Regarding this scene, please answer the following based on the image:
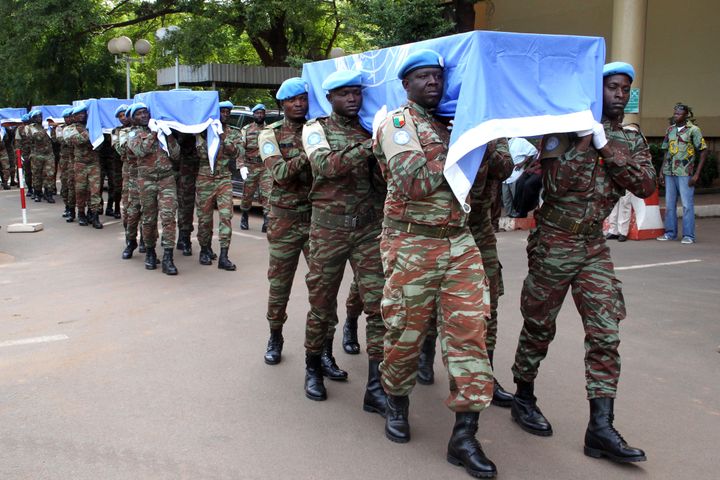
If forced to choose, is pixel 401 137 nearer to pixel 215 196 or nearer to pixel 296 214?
pixel 296 214

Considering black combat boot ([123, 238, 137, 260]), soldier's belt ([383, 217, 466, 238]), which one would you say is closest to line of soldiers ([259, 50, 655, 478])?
soldier's belt ([383, 217, 466, 238])

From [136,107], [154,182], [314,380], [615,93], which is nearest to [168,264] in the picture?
[154,182]

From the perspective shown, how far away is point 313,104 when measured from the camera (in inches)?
196

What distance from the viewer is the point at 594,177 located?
3.88m

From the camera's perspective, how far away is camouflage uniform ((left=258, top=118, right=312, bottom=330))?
4727mm

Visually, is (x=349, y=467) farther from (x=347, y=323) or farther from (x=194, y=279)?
(x=194, y=279)

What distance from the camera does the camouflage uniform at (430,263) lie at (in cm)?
351

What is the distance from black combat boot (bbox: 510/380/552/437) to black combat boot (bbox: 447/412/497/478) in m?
0.61

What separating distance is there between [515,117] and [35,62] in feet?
77.2

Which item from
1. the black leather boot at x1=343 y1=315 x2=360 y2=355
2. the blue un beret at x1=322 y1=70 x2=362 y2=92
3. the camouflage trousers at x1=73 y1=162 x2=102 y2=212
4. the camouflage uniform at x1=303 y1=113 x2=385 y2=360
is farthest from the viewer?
the camouflage trousers at x1=73 y1=162 x2=102 y2=212

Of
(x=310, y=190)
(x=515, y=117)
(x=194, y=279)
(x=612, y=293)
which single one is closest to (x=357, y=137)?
(x=310, y=190)

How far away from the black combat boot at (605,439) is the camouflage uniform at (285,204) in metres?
2.17

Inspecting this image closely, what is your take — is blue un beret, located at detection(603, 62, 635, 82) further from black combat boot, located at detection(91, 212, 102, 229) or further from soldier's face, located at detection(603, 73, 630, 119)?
black combat boot, located at detection(91, 212, 102, 229)

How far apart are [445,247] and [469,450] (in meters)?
1.02
